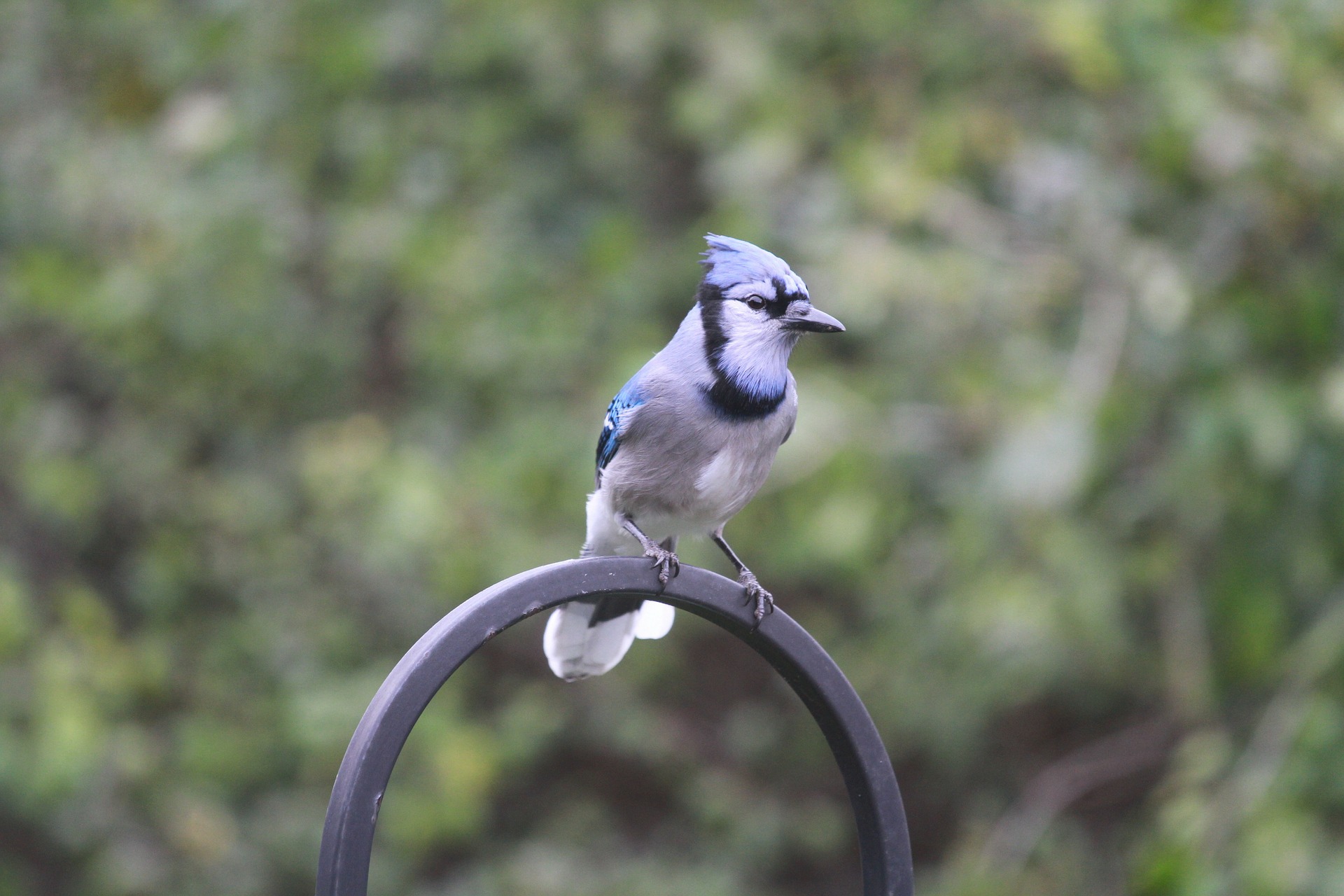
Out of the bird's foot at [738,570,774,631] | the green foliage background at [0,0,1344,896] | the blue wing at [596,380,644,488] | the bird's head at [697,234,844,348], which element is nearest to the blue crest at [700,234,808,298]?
the bird's head at [697,234,844,348]

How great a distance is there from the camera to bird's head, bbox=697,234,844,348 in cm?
201

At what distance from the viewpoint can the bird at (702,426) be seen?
6.51 ft

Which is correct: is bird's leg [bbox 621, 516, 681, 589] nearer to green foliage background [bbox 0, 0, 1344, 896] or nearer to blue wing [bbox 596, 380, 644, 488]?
blue wing [bbox 596, 380, 644, 488]

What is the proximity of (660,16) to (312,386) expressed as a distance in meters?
1.71

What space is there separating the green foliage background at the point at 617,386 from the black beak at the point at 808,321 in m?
1.04

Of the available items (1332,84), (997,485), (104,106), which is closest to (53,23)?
(104,106)

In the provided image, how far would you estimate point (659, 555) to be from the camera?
1.80 metres

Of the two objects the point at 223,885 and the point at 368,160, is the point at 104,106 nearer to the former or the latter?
the point at 368,160

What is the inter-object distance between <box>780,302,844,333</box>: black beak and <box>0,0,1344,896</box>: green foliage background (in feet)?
3.41

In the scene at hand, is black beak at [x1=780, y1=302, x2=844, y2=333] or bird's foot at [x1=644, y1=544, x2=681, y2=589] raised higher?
black beak at [x1=780, y1=302, x2=844, y2=333]

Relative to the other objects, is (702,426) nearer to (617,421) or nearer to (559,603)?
(617,421)

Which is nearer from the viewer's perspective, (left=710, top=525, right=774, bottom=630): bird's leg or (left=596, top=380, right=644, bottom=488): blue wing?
(left=710, top=525, right=774, bottom=630): bird's leg

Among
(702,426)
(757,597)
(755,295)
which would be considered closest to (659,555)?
(757,597)

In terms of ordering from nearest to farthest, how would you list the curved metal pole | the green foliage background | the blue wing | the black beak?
the curved metal pole
the black beak
the blue wing
the green foliage background
